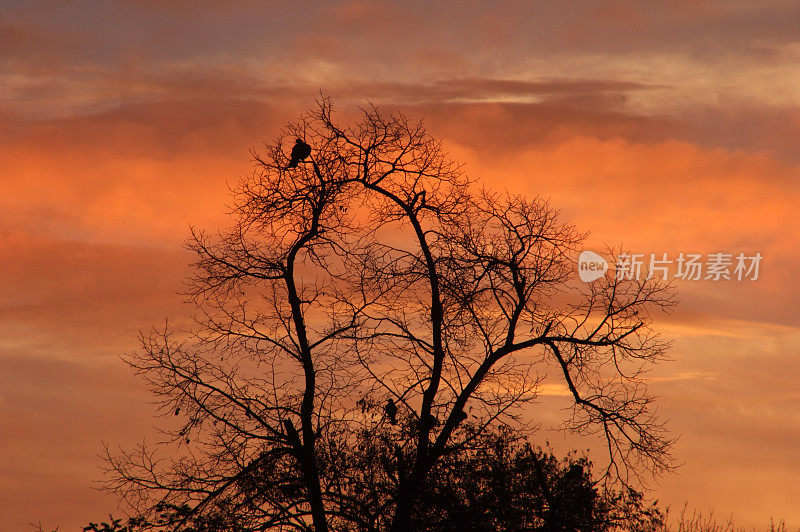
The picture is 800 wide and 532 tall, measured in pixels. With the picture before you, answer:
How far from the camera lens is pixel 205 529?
16453 mm

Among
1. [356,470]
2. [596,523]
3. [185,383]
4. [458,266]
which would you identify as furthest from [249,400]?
[596,523]

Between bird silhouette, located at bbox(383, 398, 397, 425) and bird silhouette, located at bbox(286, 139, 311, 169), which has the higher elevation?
bird silhouette, located at bbox(286, 139, 311, 169)

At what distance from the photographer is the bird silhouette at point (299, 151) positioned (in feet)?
55.2

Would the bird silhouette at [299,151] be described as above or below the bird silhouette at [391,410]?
above

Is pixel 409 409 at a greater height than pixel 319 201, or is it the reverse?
pixel 319 201

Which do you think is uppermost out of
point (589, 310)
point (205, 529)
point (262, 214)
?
point (262, 214)

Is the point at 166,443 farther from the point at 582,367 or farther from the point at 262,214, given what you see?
the point at 582,367

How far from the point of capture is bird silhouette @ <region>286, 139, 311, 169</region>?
662 inches

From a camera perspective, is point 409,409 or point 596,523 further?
point 596,523

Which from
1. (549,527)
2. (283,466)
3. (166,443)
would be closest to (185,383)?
(166,443)

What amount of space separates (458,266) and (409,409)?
3260 mm

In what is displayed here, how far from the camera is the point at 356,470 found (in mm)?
16969

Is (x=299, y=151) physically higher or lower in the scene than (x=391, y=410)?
higher

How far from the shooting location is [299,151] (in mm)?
16797
